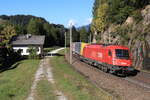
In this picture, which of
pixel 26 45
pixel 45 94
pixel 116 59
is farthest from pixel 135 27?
pixel 45 94

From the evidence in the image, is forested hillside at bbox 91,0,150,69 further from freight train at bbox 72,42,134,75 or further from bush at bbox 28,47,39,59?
bush at bbox 28,47,39,59

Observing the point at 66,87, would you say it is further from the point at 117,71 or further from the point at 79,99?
the point at 117,71

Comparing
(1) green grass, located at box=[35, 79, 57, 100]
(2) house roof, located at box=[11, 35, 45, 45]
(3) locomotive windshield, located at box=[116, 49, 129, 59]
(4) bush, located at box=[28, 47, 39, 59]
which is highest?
(2) house roof, located at box=[11, 35, 45, 45]

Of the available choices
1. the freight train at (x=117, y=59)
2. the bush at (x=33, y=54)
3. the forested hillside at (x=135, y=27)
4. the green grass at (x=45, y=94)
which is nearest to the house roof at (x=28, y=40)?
the bush at (x=33, y=54)

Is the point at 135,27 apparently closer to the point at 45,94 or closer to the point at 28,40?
the point at 28,40

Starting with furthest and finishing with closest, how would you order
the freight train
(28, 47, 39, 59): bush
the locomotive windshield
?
1. (28, 47, 39, 59): bush
2. the locomotive windshield
3. the freight train

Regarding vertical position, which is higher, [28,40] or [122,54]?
[28,40]

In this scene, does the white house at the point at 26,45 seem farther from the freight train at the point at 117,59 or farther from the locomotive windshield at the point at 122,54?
the locomotive windshield at the point at 122,54

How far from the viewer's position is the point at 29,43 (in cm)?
5669

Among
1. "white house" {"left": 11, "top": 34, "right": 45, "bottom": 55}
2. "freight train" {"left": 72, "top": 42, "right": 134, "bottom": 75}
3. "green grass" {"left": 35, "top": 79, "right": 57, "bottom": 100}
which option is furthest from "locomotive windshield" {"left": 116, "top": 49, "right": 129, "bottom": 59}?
"white house" {"left": 11, "top": 34, "right": 45, "bottom": 55}

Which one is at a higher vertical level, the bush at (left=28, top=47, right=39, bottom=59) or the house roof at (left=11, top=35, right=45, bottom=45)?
the house roof at (left=11, top=35, right=45, bottom=45)

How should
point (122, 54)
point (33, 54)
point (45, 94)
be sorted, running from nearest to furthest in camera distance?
point (45, 94) → point (122, 54) → point (33, 54)

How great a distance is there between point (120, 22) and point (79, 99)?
1839 inches

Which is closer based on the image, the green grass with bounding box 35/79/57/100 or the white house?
the green grass with bounding box 35/79/57/100
